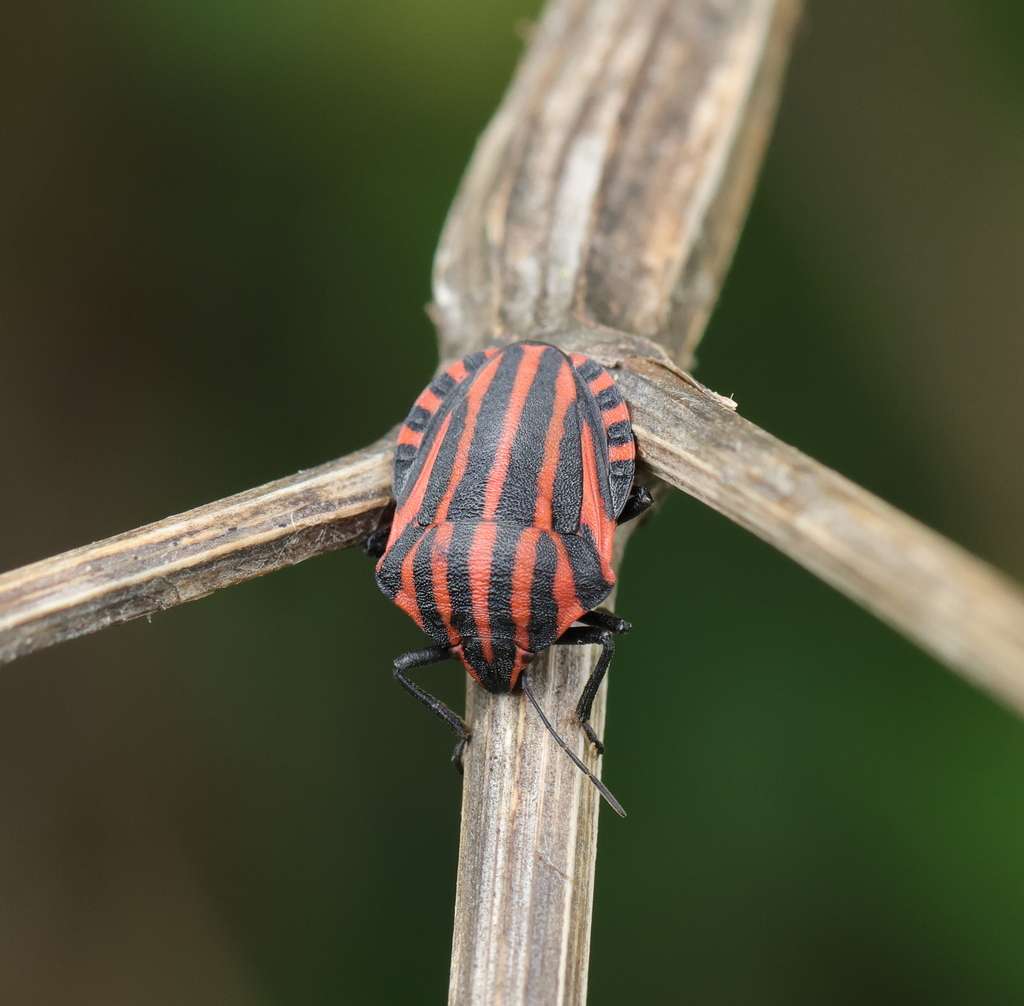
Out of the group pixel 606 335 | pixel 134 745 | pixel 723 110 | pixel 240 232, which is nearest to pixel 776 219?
pixel 723 110

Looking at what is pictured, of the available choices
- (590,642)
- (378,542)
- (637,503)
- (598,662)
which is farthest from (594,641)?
(378,542)

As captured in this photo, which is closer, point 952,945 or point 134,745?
point 952,945

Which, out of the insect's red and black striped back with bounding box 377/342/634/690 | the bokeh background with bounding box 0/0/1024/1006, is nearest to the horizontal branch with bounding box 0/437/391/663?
the insect's red and black striped back with bounding box 377/342/634/690

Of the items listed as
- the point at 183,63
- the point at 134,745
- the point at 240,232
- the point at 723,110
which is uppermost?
the point at 183,63

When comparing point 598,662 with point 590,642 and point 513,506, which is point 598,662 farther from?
point 513,506

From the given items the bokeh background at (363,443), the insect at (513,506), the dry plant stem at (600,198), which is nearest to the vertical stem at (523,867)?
the dry plant stem at (600,198)

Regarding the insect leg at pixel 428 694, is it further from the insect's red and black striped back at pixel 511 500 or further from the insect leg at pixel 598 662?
the insect leg at pixel 598 662

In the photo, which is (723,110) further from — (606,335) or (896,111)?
(896,111)
